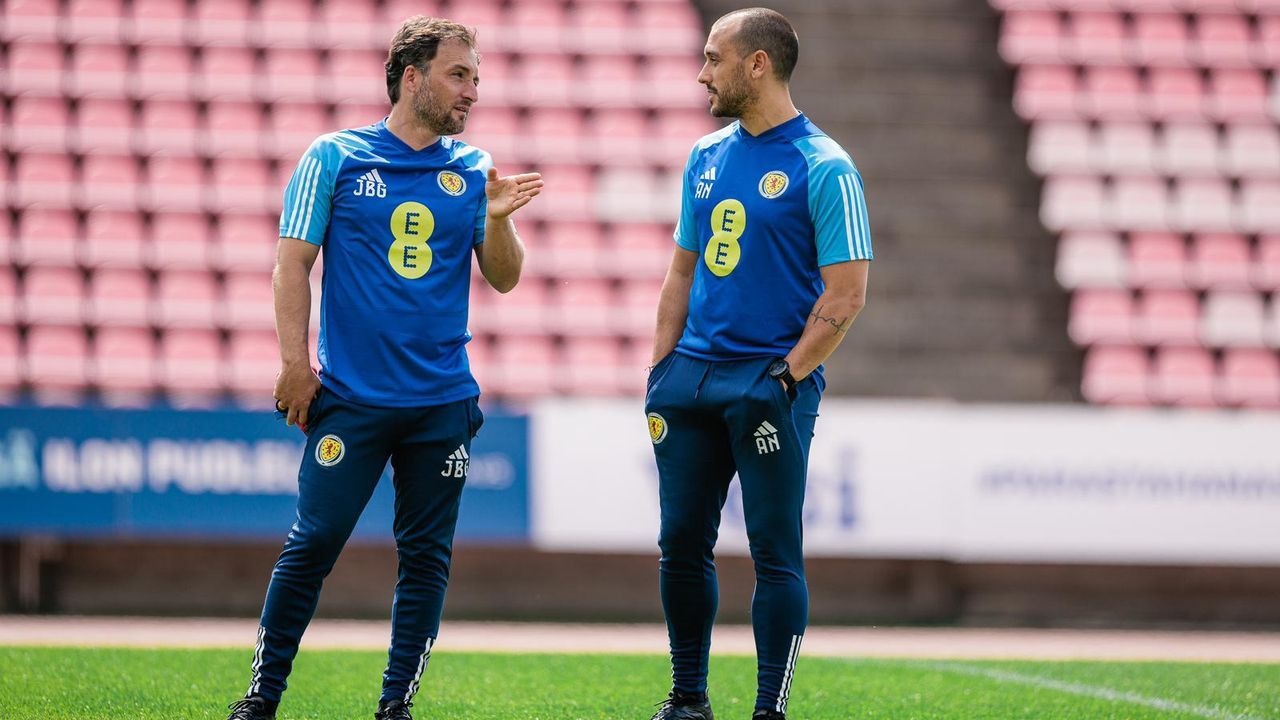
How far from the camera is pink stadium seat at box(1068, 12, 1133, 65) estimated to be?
12.2m

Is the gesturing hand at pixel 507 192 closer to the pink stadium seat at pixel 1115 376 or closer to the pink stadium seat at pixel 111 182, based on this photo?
the pink stadium seat at pixel 1115 376

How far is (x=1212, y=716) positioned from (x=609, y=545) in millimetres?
4022

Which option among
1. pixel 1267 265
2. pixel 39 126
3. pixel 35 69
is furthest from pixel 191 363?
pixel 1267 265

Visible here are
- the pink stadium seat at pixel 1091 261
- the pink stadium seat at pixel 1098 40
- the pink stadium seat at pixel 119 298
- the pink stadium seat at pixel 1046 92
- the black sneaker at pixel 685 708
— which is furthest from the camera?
the pink stadium seat at pixel 1098 40

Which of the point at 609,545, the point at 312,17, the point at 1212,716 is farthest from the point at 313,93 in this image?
the point at 1212,716

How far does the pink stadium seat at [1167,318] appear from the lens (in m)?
10.6

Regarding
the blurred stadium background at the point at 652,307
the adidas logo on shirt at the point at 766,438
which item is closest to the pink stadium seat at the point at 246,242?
the blurred stadium background at the point at 652,307

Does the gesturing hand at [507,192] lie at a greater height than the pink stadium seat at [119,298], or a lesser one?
greater

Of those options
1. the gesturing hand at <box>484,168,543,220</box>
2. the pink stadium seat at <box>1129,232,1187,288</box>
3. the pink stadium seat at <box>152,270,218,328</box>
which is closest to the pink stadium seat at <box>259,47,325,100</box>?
the pink stadium seat at <box>152,270,218,328</box>

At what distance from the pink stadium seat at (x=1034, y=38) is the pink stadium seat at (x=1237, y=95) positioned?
4.00 ft

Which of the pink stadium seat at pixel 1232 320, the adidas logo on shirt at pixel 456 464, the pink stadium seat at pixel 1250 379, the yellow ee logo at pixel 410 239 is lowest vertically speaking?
the pink stadium seat at pixel 1250 379

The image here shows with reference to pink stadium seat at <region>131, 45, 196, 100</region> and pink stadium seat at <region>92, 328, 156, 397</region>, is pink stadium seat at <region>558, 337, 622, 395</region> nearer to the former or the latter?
pink stadium seat at <region>92, 328, 156, 397</region>

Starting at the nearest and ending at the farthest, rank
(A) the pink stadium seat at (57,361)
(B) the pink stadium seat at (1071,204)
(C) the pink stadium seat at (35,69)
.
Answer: (A) the pink stadium seat at (57,361) < (B) the pink stadium seat at (1071,204) < (C) the pink stadium seat at (35,69)

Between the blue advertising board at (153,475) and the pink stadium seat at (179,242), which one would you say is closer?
the blue advertising board at (153,475)
